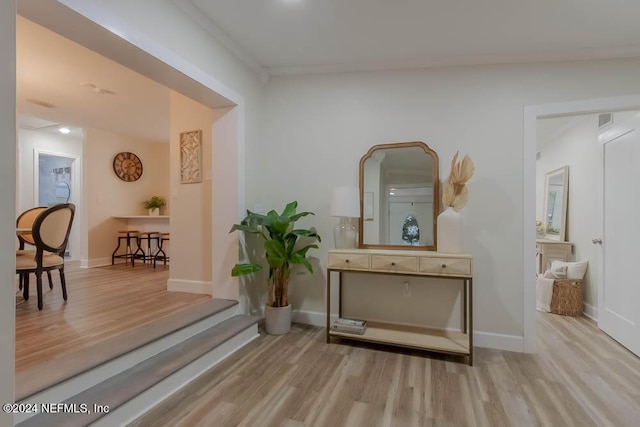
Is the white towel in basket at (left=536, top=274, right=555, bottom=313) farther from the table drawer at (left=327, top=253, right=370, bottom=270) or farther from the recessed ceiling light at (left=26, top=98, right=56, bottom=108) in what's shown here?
the recessed ceiling light at (left=26, top=98, right=56, bottom=108)

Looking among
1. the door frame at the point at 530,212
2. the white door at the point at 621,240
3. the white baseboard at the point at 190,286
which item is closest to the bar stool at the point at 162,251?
the white baseboard at the point at 190,286

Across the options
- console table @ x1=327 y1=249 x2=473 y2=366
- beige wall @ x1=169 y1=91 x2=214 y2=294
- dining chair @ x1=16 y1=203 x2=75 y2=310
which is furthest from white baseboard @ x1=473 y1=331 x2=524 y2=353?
dining chair @ x1=16 y1=203 x2=75 y2=310

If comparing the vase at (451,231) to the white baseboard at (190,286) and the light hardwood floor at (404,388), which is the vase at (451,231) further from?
the white baseboard at (190,286)

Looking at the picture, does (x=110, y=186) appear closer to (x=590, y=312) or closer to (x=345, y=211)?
(x=345, y=211)

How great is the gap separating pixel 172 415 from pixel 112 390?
350 millimetres

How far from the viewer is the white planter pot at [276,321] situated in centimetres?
288

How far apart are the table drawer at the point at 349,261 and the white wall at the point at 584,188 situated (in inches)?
102

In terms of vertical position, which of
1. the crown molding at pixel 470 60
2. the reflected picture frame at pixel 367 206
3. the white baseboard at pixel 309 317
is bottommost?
the white baseboard at pixel 309 317

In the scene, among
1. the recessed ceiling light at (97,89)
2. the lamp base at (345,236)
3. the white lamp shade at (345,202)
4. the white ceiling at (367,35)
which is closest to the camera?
the white ceiling at (367,35)

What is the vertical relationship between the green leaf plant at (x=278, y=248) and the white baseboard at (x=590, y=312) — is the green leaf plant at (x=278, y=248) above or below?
above

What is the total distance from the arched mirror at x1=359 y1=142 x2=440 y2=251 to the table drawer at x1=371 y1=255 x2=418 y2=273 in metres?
0.30

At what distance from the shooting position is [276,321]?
2.88 meters

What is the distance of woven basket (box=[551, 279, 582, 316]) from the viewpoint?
3.56 meters

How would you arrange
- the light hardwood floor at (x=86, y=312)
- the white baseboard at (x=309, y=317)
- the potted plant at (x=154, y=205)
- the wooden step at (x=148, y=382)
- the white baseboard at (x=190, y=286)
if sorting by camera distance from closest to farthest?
1. the wooden step at (x=148, y=382)
2. the light hardwood floor at (x=86, y=312)
3. the white baseboard at (x=309, y=317)
4. the white baseboard at (x=190, y=286)
5. the potted plant at (x=154, y=205)
